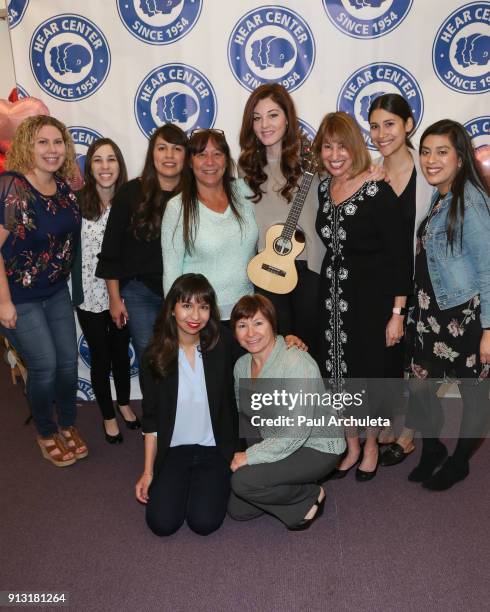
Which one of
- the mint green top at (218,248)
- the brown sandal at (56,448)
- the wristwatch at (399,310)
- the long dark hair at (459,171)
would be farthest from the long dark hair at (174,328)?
the long dark hair at (459,171)

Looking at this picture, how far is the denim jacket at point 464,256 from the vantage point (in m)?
2.18

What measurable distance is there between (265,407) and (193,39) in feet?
7.08

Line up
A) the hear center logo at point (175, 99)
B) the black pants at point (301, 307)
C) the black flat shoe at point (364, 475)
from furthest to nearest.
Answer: the hear center logo at point (175, 99)
the black flat shoe at point (364, 475)
the black pants at point (301, 307)

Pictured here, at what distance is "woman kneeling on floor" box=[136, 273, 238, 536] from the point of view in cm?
227

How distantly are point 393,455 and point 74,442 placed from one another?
1699 mm

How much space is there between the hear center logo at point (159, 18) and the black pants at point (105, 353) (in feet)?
5.29

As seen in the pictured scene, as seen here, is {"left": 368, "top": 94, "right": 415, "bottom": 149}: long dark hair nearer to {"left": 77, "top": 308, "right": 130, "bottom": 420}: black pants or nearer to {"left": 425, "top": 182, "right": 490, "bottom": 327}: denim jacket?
{"left": 425, "top": 182, "right": 490, "bottom": 327}: denim jacket

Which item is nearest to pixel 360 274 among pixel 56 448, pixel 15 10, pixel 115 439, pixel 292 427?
pixel 292 427

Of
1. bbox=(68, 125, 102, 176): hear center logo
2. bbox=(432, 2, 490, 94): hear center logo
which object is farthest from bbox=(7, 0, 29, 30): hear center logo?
bbox=(432, 2, 490, 94): hear center logo

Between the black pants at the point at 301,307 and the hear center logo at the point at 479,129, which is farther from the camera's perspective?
the hear center logo at the point at 479,129

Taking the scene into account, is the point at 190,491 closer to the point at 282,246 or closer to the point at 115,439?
the point at 115,439

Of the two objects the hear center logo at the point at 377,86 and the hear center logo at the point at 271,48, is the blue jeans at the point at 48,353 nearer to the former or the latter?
the hear center logo at the point at 271,48

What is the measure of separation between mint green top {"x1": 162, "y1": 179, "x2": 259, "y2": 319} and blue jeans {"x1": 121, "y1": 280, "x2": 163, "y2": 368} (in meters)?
0.42

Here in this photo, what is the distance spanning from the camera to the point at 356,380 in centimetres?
248
